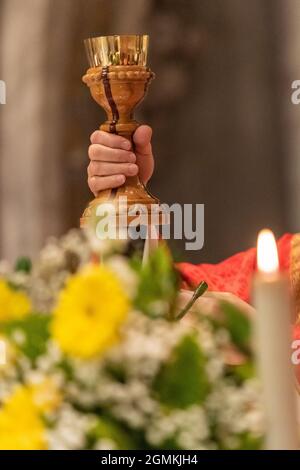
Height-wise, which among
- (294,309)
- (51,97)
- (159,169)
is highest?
(51,97)

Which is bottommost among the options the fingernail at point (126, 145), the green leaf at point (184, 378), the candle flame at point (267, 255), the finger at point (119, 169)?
the green leaf at point (184, 378)

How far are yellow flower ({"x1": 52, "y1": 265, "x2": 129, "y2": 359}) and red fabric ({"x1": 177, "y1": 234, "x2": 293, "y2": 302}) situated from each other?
3.21 ft

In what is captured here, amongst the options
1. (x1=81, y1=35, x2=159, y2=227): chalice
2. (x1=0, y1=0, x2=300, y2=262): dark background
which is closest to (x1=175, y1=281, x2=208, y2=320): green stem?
(x1=81, y1=35, x2=159, y2=227): chalice

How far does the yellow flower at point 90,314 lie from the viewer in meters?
0.42

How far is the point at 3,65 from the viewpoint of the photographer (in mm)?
2627

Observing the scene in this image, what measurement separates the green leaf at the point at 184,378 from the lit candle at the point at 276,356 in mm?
49

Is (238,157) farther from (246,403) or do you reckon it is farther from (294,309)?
(246,403)

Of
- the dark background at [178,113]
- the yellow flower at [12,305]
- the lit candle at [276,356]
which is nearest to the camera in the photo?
the lit candle at [276,356]

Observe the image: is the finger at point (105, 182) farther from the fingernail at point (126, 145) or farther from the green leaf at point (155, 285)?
the green leaf at point (155, 285)

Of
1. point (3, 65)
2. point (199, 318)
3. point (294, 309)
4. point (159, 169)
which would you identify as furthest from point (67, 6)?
point (199, 318)

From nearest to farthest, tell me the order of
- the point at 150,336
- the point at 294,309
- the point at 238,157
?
the point at 150,336 → the point at 294,309 → the point at 238,157

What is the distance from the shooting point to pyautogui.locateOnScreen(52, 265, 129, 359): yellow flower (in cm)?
42

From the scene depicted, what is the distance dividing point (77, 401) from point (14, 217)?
2.21 m

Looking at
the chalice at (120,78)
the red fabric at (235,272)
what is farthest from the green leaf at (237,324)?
the red fabric at (235,272)
